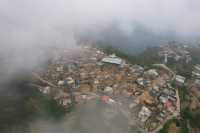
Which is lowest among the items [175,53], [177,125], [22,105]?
[177,125]

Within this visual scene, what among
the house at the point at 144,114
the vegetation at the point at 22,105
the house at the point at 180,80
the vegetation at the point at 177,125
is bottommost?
the vegetation at the point at 177,125

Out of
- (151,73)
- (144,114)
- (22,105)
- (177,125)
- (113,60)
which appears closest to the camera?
(22,105)

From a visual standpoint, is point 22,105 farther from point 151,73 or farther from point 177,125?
point 151,73

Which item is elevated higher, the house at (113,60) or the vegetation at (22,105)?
the house at (113,60)

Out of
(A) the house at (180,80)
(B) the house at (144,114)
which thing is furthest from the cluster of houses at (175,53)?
(B) the house at (144,114)

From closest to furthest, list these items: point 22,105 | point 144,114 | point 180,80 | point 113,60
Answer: point 22,105 → point 144,114 → point 180,80 → point 113,60

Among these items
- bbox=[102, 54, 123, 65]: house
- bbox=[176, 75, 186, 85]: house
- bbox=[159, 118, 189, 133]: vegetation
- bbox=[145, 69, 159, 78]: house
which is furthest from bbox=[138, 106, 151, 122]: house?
bbox=[102, 54, 123, 65]: house

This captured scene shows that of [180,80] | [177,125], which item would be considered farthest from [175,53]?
[177,125]

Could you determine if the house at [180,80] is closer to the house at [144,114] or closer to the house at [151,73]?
the house at [151,73]

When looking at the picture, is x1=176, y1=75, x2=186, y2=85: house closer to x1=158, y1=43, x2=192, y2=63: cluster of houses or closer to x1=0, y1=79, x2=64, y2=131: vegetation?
x1=158, y1=43, x2=192, y2=63: cluster of houses
